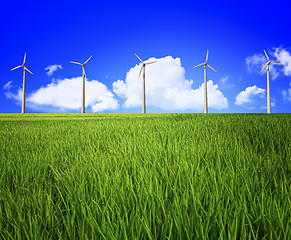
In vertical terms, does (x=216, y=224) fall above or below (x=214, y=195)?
below

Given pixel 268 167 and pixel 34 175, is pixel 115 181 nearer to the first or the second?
pixel 34 175

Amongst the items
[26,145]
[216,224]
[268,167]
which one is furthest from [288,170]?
[26,145]

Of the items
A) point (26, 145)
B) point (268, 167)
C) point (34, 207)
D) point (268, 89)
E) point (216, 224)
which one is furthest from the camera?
point (268, 89)

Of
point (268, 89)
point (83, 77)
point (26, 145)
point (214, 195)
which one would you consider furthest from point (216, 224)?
point (268, 89)

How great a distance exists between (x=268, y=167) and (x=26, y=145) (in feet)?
14.4

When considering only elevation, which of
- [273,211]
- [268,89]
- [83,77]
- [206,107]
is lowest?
[273,211]

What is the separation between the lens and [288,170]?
7.52 ft

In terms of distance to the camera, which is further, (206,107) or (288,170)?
(206,107)

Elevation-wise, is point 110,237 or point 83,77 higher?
point 83,77

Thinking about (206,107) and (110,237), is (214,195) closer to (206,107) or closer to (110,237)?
(110,237)

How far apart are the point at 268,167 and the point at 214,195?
44.8 inches

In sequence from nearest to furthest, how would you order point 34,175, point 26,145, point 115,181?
point 115,181, point 34,175, point 26,145

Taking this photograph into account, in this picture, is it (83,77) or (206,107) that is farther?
(83,77)

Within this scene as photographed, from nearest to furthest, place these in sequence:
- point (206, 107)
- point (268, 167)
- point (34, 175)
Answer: point (268, 167)
point (34, 175)
point (206, 107)
